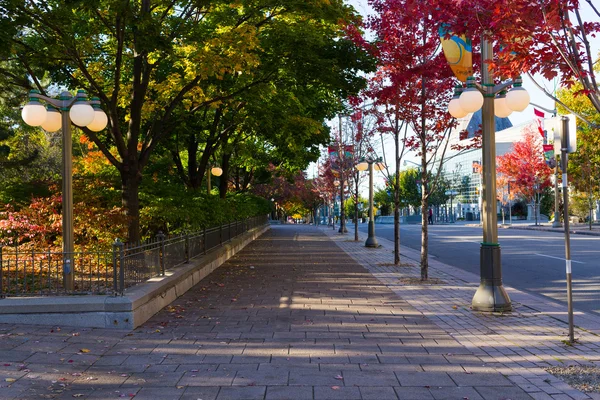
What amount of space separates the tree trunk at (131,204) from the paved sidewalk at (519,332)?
5.83m

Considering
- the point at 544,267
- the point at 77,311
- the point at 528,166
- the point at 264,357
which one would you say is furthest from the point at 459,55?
the point at 528,166

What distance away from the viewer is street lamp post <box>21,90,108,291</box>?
8.98 m

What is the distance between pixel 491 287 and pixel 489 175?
1.84 meters

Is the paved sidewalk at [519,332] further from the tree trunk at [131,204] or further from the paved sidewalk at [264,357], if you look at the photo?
the tree trunk at [131,204]

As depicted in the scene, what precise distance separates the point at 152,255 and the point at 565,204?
6846mm

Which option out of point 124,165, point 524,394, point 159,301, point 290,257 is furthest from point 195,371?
point 290,257

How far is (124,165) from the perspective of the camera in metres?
13.1

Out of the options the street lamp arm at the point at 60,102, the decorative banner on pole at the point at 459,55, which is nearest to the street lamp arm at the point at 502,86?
the decorative banner on pole at the point at 459,55

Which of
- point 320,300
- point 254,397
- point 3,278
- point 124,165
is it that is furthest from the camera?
point 124,165

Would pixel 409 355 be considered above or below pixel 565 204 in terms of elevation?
below

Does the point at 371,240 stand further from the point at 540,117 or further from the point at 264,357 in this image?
the point at 264,357

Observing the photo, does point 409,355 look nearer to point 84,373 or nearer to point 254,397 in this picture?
point 254,397

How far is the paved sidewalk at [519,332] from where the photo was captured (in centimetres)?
581

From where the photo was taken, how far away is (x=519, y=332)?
7.83 m
